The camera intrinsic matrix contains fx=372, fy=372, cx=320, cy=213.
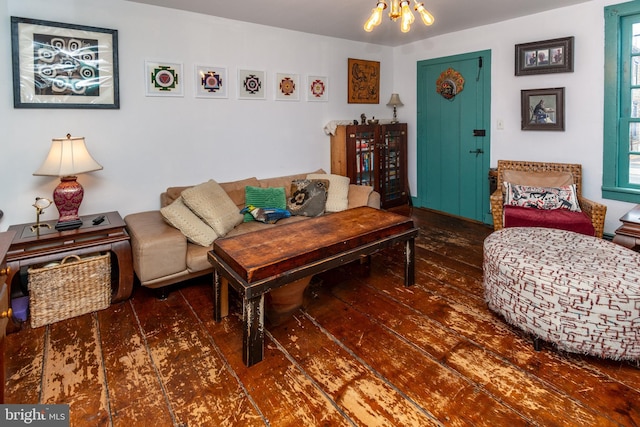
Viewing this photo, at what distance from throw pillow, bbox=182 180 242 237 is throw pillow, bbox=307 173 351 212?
922mm

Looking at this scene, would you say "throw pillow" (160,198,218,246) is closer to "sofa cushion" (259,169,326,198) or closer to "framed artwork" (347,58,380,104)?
"sofa cushion" (259,169,326,198)

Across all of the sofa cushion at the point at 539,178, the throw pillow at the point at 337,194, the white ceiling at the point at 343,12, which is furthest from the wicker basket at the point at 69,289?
the sofa cushion at the point at 539,178

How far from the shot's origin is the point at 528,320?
6.75 ft

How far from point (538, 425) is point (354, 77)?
13.7 ft

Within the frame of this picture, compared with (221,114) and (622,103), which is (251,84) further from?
(622,103)

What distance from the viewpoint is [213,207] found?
9.74ft

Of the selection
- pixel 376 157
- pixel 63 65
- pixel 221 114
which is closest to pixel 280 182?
pixel 221 114

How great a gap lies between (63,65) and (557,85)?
445 cm

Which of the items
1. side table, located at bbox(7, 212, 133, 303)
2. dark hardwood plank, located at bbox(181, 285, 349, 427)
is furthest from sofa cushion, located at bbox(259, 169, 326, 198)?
dark hardwood plank, located at bbox(181, 285, 349, 427)

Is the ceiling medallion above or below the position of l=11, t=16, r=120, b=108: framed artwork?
above

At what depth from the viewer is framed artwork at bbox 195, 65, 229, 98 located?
11.6 feet

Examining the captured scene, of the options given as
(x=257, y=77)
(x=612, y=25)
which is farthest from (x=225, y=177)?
(x=612, y=25)

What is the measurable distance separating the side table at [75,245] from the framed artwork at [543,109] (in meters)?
4.04

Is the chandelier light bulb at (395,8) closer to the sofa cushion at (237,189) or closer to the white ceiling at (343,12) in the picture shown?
the white ceiling at (343,12)
